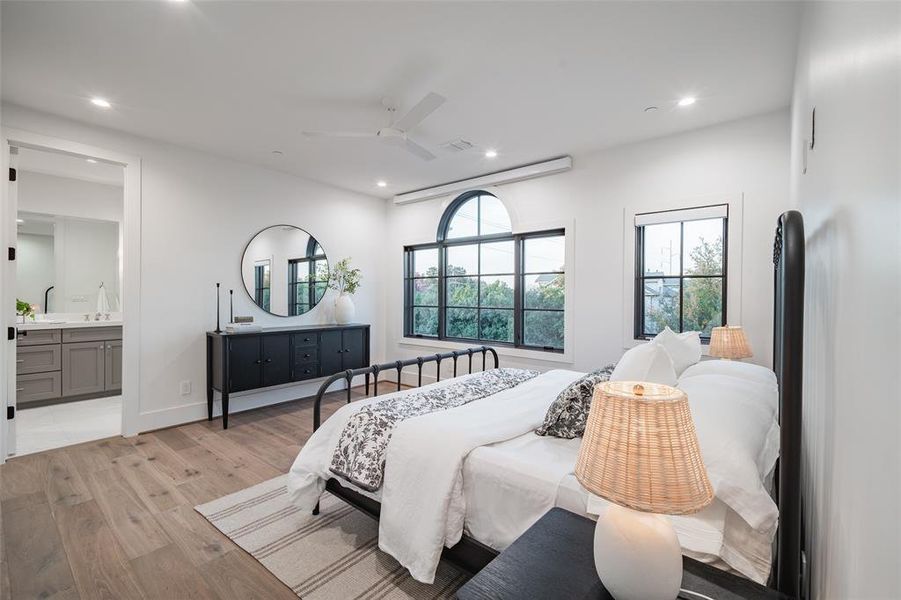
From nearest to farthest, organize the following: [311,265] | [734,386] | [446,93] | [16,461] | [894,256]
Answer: [894,256] < [734,386] < [446,93] < [16,461] < [311,265]

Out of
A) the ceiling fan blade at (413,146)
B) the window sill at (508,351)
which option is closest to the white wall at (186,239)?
the window sill at (508,351)

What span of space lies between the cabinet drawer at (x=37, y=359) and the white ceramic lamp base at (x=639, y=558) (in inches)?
234

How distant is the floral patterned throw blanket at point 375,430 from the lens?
191 cm

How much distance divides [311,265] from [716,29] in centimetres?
446

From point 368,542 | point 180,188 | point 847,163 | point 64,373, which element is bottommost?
point 368,542

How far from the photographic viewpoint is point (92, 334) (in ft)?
15.7

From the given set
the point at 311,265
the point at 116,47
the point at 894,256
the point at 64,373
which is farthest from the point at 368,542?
the point at 64,373

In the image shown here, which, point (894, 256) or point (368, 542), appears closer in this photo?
point (894, 256)

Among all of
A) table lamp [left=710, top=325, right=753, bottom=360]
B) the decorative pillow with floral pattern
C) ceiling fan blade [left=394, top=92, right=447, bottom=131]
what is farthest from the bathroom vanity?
table lamp [left=710, top=325, right=753, bottom=360]

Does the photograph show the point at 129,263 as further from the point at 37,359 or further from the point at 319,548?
the point at 319,548

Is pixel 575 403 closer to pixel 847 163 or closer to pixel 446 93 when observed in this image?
pixel 847 163

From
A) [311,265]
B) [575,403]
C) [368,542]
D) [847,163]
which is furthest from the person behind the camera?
[311,265]

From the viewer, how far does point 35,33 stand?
224 cm

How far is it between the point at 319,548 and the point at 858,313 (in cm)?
234
